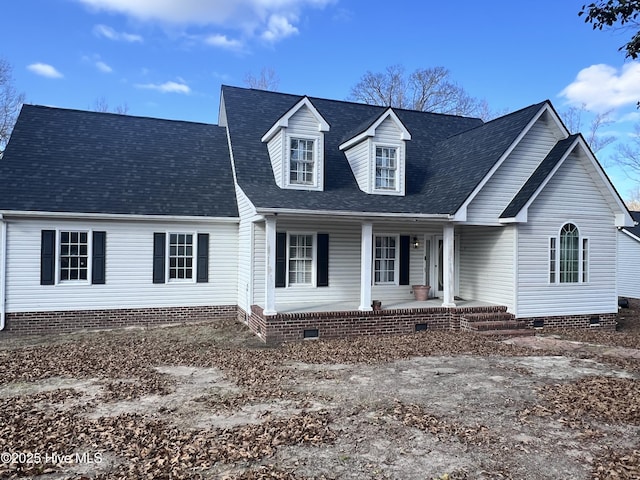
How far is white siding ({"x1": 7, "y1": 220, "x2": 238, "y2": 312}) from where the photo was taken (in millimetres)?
12133

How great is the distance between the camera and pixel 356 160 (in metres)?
14.4

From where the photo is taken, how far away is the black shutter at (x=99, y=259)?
12734 millimetres

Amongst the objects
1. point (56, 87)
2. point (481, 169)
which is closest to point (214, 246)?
point (481, 169)

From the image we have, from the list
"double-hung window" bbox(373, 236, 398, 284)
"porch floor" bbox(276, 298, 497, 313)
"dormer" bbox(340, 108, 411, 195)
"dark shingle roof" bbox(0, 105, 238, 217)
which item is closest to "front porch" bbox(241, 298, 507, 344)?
"porch floor" bbox(276, 298, 497, 313)

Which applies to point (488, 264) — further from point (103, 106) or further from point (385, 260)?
point (103, 106)

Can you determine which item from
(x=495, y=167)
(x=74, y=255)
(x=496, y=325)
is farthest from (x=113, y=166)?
(x=496, y=325)

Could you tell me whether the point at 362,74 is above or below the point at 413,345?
above

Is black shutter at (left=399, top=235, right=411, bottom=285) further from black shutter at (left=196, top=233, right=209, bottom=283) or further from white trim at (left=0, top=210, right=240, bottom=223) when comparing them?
black shutter at (left=196, top=233, right=209, bottom=283)

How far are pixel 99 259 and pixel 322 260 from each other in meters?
6.38

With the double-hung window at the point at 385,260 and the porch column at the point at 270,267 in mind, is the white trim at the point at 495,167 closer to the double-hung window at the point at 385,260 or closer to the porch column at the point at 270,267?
the double-hung window at the point at 385,260

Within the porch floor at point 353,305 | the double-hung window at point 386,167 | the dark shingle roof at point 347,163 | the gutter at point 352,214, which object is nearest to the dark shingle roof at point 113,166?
the dark shingle roof at point 347,163

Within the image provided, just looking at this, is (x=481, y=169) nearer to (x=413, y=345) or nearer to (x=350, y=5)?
(x=413, y=345)

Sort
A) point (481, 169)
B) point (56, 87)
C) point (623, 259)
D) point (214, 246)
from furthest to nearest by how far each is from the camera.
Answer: point (56, 87)
point (623, 259)
point (214, 246)
point (481, 169)

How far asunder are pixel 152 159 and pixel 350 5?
9486 mm
